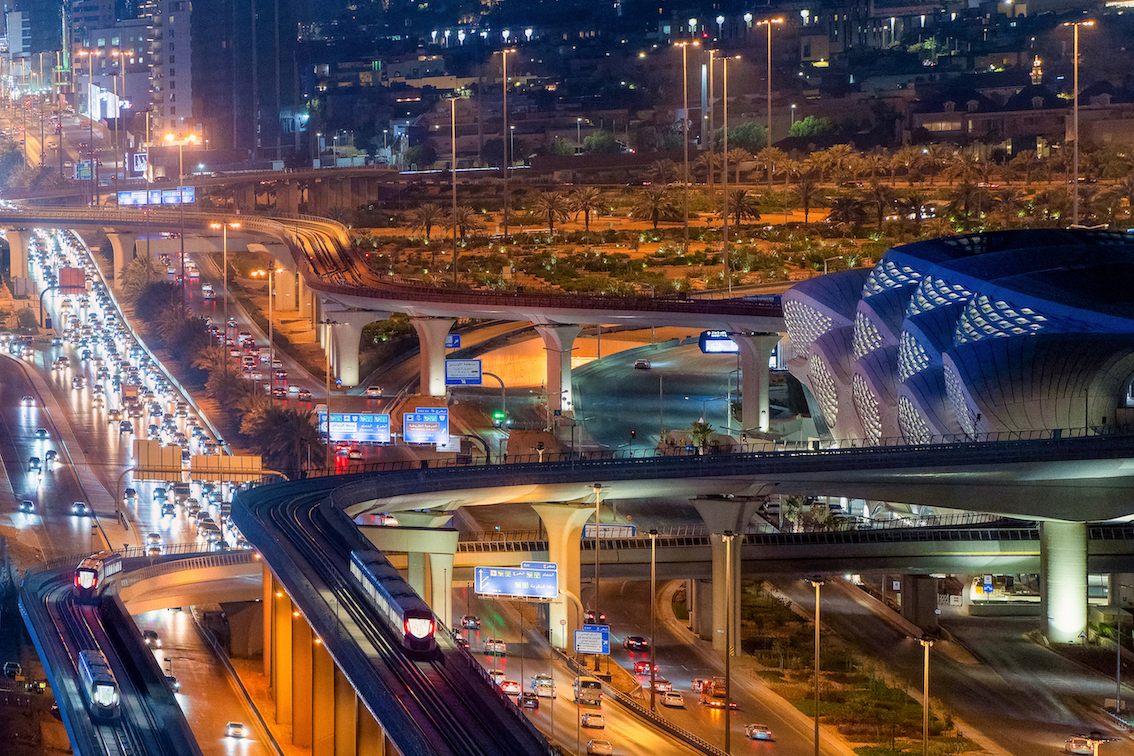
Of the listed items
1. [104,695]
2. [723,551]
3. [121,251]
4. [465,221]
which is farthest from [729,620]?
[465,221]

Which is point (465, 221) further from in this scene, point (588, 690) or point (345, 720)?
point (345, 720)

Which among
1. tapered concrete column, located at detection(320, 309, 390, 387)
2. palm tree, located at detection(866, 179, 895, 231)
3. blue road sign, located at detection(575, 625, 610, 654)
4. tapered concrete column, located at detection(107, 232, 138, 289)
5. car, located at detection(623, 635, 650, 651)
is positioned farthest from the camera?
tapered concrete column, located at detection(107, 232, 138, 289)

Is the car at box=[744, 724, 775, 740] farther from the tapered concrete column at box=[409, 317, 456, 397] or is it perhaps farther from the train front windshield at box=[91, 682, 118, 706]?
the tapered concrete column at box=[409, 317, 456, 397]

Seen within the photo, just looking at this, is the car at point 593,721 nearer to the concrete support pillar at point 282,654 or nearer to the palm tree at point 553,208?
the concrete support pillar at point 282,654

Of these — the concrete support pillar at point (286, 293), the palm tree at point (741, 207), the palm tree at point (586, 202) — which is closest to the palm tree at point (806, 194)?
the palm tree at point (741, 207)

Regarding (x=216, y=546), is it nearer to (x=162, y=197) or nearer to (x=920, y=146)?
(x=162, y=197)

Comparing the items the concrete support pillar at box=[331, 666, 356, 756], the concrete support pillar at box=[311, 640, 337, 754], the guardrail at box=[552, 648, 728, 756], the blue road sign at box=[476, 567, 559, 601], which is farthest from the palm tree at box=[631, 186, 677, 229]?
the concrete support pillar at box=[331, 666, 356, 756]

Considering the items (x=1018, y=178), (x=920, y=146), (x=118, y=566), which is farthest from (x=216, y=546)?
(x=920, y=146)
